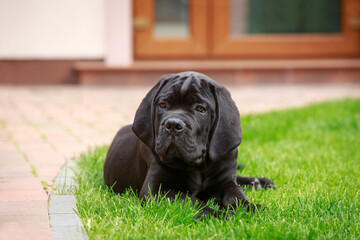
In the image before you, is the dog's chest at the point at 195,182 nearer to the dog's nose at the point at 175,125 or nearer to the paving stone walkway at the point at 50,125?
the dog's nose at the point at 175,125

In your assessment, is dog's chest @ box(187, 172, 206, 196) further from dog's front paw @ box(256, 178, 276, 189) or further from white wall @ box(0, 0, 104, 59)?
white wall @ box(0, 0, 104, 59)

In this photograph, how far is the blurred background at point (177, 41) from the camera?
1108 cm

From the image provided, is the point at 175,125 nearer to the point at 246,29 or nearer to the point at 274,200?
the point at 274,200

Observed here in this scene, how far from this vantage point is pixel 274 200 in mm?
4086

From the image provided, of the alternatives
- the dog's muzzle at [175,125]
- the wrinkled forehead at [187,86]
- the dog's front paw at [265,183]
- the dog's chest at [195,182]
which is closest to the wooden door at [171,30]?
the dog's front paw at [265,183]

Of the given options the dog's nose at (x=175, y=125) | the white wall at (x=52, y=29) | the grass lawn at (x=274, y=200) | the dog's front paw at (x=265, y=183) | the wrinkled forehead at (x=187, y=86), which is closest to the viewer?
the grass lawn at (x=274, y=200)

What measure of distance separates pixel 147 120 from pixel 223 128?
1.72 ft

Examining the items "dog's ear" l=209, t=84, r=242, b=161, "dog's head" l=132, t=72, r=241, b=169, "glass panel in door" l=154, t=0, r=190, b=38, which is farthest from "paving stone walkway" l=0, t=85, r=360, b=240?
"glass panel in door" l=154, t=0, r=190, b=38

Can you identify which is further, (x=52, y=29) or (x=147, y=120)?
(x=52, y=29)

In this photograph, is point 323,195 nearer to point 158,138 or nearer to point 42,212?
point 158,138

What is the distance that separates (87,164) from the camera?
5152 millimetres

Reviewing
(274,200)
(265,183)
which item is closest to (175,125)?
(274,200)

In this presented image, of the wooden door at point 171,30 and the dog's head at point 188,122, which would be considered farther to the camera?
the wooden door at point 171,30

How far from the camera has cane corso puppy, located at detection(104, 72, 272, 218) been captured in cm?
374
